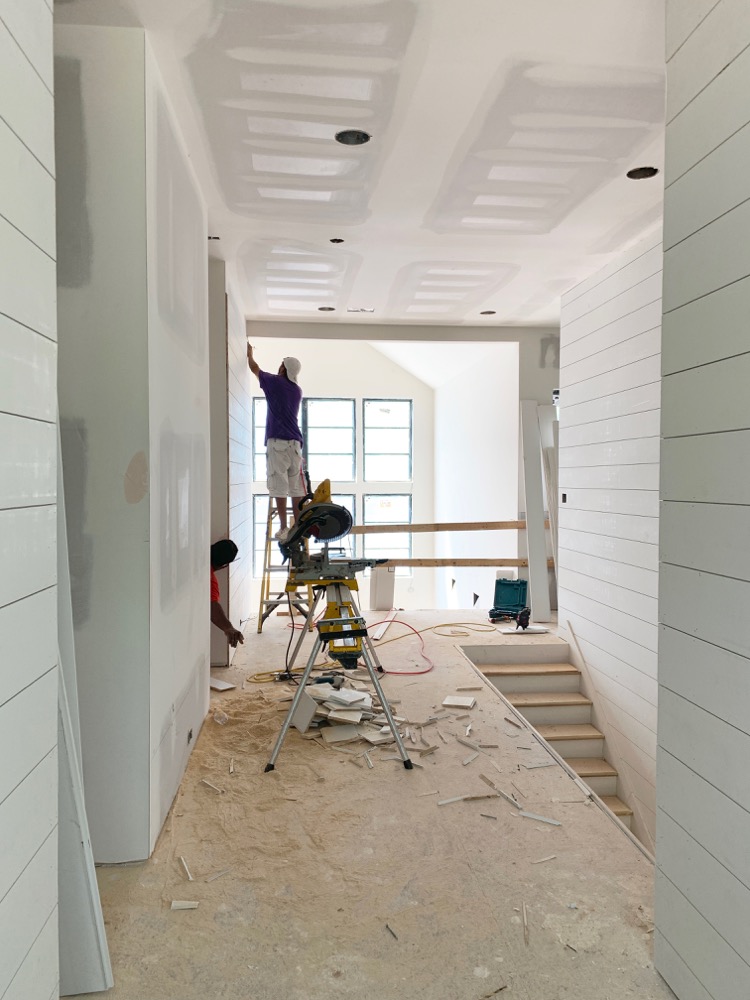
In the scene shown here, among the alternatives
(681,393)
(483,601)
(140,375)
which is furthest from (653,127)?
(483,601)

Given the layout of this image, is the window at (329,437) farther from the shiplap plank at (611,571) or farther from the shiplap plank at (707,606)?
the shiplap plank at (707,606)

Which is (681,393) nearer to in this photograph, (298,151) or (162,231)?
(162,231)

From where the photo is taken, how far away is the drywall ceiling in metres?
2.08

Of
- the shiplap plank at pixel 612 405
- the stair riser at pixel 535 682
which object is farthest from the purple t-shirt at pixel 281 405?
the stair riser at pixel 535 682

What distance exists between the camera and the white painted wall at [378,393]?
10.3m

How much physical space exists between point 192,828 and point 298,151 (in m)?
2.86

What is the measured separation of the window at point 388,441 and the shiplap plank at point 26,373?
30.6 feet

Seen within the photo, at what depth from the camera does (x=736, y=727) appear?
4.65ft

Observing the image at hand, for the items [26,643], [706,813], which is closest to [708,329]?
[706,813]

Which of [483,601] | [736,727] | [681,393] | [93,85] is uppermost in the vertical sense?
[93,85]

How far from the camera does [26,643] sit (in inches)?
49.7

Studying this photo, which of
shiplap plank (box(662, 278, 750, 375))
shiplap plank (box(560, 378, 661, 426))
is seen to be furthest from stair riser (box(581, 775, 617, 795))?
shiplap plank (box(662, 278, 750, 375))

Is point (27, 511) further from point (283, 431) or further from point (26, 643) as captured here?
point (283, 431)

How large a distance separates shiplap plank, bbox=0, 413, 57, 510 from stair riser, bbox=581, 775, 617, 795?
4235 millimetres
